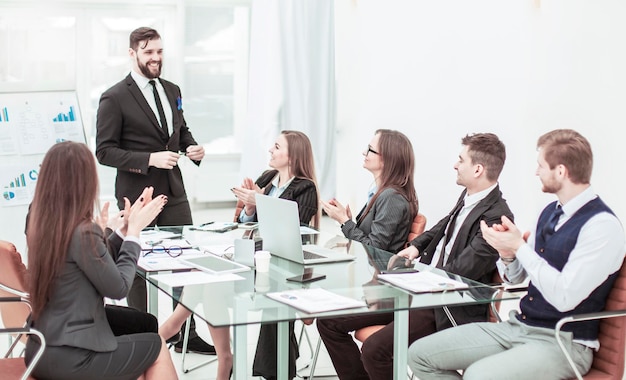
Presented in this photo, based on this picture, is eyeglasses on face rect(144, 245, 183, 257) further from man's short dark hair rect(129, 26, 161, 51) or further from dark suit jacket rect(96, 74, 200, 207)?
man's short dark hair rect(129, 26, 161, 51)

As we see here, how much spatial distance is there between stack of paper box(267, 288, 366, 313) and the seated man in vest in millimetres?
439

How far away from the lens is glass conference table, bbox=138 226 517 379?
2516mm

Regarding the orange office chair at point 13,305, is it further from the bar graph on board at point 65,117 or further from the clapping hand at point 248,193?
the bar graph on board at point 65,117

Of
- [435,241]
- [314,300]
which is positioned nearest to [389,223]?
[435,241]

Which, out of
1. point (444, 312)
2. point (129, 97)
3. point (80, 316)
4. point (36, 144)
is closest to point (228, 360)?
point (444, 312)

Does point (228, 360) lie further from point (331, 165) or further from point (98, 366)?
point (331, 165)

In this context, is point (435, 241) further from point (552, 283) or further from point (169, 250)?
point (169, 250)

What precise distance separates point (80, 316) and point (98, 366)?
0.16 m

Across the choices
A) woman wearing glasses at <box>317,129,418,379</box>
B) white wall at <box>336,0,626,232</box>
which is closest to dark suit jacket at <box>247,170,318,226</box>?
woman wearing glasses at <box>317,129,418,379</box>

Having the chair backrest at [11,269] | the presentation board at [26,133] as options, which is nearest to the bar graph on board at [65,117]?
the presentation board at [26,133]

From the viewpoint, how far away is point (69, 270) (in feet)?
8.24

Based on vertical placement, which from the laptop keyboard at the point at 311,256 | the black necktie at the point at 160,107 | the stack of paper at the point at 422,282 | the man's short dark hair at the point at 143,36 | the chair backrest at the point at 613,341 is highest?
the man's short dark hair at the point at 143,36

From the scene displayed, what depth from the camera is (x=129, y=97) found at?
452 cm

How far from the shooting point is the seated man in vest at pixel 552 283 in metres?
2.62
